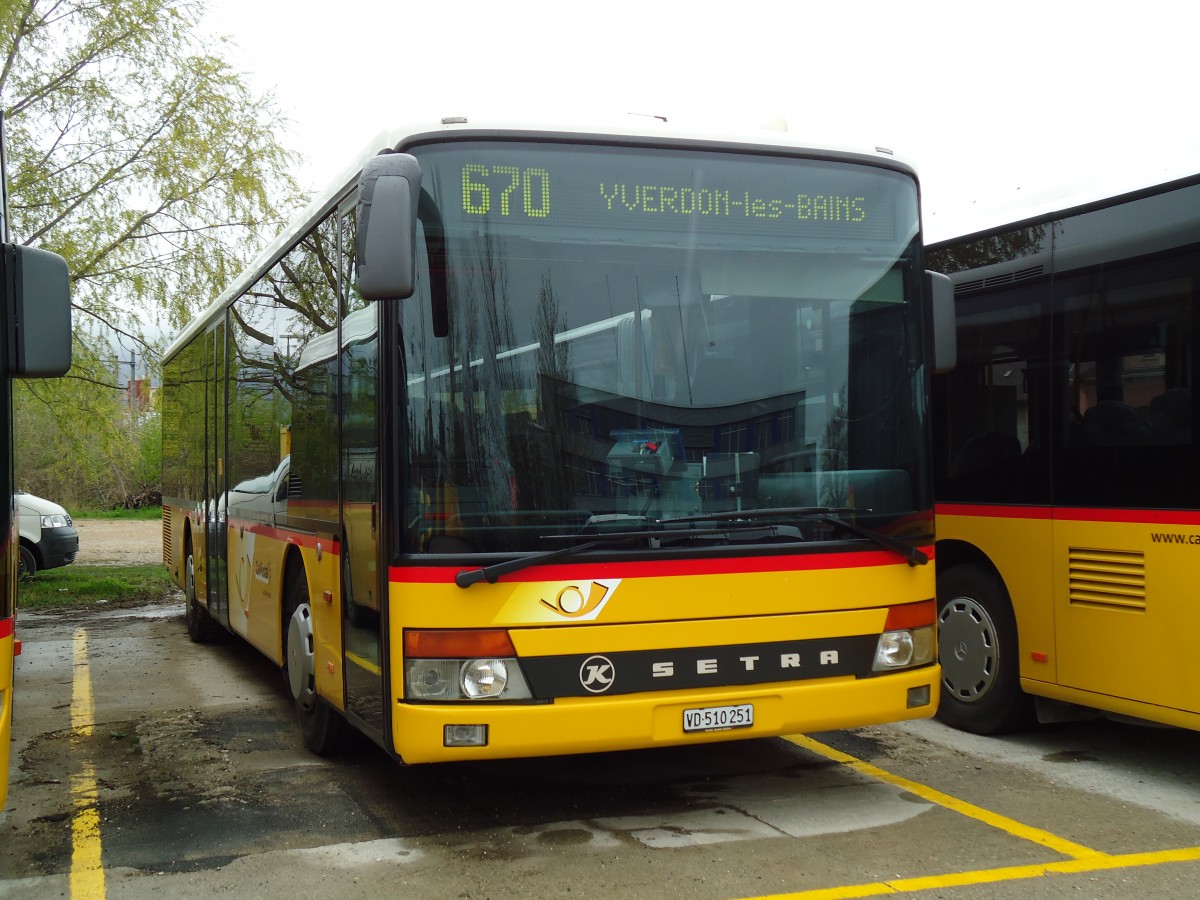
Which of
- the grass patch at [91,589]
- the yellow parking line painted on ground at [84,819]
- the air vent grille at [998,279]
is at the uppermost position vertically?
the air vent grille at [998,279]

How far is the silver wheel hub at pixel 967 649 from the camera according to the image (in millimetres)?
7129

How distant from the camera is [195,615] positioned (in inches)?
469

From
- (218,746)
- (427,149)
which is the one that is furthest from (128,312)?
(427,149)

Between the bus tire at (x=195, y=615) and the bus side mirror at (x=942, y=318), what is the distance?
7.90 metres

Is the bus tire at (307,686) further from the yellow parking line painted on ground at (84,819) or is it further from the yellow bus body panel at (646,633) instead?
the yellow bus body panel at (646,633)

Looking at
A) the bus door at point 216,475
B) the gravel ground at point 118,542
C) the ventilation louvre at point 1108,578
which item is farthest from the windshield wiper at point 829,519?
the gravel ground at point 118,542

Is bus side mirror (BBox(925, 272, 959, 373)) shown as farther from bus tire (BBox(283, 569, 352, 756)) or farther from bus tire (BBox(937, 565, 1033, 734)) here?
bus tire (BBox(283, 569, 352, 756))

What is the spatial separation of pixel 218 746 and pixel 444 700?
2.84 metres

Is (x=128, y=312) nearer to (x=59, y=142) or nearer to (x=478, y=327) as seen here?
(x=59, y=142)

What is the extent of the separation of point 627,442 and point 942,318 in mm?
1792

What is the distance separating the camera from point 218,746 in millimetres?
7129

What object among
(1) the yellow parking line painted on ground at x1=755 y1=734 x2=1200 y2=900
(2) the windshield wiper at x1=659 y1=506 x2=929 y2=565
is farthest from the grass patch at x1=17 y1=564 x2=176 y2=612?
(1) the yellow parking line painted on ground at x1=755 y1=734 x2=1200 y2=900

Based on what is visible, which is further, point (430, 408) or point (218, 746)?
point (218, 746)

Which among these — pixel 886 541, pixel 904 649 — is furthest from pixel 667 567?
pixel 904 649
